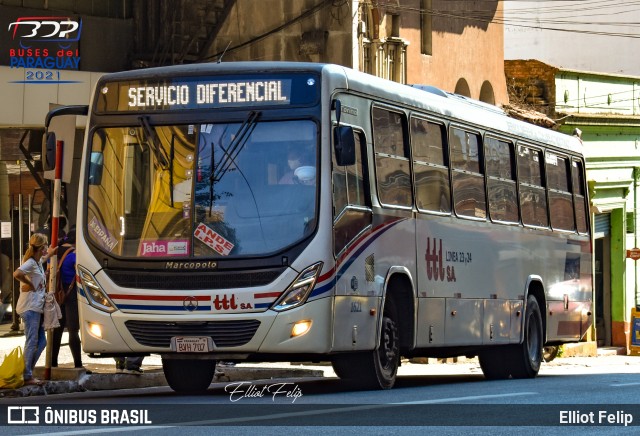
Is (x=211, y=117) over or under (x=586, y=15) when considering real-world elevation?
under

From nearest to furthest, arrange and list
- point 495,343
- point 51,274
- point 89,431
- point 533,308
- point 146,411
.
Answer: point 89,431
point 146,411
point 51,274
point 495,343
point 533,308

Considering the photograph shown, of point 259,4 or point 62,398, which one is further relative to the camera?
point 259,4

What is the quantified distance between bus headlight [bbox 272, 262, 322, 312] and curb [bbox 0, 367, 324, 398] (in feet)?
10.8

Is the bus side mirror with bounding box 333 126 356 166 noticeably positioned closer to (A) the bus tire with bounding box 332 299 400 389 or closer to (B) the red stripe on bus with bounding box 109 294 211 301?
(B) the red stripe on bus with bounding box 109 294 211 301

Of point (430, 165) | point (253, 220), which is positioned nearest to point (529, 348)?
point (430, 165)

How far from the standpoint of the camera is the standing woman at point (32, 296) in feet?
56.3

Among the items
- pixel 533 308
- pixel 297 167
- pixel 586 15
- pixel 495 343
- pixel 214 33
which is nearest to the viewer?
pixel 297 167

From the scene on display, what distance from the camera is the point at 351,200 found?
15.5 metres

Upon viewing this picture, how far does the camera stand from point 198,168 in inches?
599

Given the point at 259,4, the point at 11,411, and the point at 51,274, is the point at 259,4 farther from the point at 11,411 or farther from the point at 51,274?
the point at 11,411

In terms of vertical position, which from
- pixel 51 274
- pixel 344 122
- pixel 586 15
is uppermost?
pixel 586 15

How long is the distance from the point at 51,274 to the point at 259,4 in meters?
15.2

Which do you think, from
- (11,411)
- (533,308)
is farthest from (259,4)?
(11,411)

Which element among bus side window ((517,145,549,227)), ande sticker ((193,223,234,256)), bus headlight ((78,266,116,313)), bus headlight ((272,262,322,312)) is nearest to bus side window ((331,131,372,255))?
bus headlight ((272,262,322,312))
